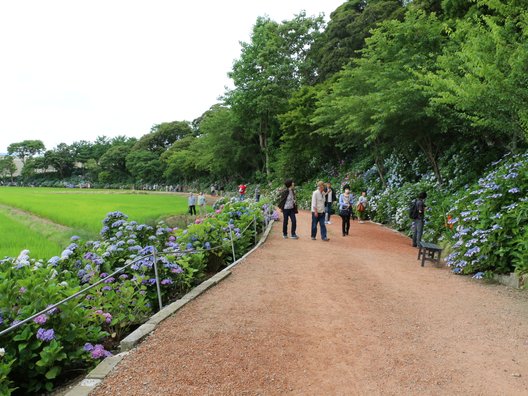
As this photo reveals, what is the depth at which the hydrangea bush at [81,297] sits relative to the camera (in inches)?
130

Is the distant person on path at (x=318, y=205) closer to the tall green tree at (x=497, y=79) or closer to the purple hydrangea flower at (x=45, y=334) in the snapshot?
the tall green tree at (x=497, y=79)

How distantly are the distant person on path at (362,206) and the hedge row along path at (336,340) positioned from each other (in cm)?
940

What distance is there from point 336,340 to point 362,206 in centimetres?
1287

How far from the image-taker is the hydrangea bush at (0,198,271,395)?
10.8ft

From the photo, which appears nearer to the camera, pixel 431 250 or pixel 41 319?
pixel 41 319

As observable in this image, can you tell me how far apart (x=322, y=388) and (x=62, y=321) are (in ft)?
8.04

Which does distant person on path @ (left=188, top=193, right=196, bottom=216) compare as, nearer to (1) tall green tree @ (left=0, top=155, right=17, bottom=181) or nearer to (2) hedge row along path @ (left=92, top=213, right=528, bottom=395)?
(2) hedge row along path @ (left=92, top=213, right=528, bottom=395)

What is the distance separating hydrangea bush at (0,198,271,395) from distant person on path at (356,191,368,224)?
9955mm

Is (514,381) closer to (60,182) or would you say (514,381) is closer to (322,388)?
(322,388)

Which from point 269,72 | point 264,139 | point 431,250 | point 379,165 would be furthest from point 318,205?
point 264,139

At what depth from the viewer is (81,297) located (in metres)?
4.39

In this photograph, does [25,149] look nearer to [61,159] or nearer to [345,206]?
[61,159]

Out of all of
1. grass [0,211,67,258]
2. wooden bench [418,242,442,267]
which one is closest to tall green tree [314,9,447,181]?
wooden bench [418,242,442,267]

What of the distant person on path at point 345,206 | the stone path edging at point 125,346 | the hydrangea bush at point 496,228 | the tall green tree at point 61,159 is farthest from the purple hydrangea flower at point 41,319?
the tall green tree at point 61,159
